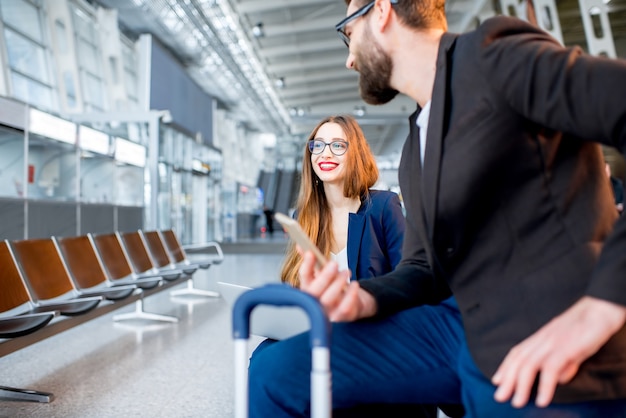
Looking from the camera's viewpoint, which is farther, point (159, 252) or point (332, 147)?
point (159, 252)

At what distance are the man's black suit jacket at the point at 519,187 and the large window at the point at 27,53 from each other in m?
10.4

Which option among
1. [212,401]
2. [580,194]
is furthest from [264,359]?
[212,401]

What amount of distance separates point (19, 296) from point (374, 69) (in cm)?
289

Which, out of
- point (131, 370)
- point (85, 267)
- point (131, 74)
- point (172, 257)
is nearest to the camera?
point (131, 370)

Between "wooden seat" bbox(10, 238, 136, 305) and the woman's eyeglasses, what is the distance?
2.11 meters

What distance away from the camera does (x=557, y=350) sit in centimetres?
82

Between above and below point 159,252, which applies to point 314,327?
above

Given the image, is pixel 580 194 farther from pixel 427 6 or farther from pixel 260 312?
pixel 260 312

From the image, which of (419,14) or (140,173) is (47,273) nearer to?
(419,14)

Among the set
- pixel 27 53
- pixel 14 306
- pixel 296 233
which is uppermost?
pixel 27 53

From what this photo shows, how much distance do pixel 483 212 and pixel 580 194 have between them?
16 centimetres

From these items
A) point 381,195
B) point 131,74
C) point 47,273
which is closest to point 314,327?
point 381,195

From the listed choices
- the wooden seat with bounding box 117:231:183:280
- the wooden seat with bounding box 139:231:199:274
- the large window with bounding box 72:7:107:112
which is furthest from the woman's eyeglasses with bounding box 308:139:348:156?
the large window with bounding box 72:7:107:112

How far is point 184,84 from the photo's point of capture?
1595 centimetres
